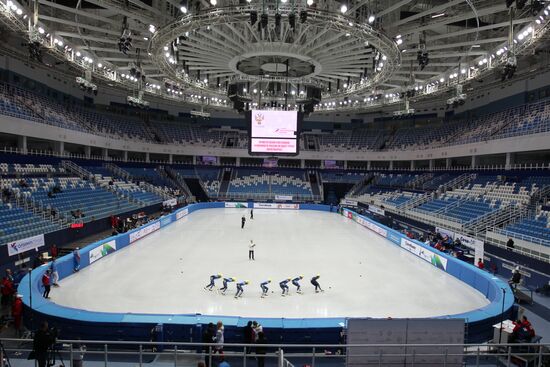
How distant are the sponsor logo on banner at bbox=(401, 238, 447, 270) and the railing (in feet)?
32.2

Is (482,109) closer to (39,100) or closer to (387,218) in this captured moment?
(387,218)

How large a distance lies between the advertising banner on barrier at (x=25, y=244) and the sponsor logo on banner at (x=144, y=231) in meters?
6.30

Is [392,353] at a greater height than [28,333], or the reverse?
[392,353]

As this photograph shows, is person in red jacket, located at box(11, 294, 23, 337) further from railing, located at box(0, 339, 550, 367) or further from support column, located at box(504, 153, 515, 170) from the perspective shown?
support column, located at box(504, 153, 515, 170)

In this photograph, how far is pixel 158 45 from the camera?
23141mm

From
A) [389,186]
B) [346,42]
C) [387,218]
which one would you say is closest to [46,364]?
[346,42]

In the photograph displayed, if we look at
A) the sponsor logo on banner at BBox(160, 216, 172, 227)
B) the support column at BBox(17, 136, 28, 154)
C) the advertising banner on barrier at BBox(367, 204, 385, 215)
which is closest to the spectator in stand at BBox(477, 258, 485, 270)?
the advertising banner on barrier at BBox(367, 204, 385, 215)

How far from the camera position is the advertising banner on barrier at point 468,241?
18.8 m

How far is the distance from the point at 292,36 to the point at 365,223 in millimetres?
19251

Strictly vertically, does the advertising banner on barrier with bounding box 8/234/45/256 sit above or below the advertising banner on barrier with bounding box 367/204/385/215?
above

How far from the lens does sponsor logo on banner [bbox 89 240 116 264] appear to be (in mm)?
18703

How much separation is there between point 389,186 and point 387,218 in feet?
51.5

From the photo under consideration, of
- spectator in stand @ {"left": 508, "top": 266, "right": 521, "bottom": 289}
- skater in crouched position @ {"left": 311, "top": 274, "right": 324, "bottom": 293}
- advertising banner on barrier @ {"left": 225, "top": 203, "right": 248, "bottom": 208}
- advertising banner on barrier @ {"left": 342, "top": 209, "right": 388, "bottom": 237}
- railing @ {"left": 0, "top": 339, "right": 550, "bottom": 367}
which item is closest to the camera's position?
railing @ {"left": 0, "top": 339, "right": 550, "bottom": 367}

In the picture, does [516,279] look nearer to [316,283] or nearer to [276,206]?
[316,283]
